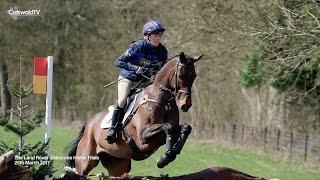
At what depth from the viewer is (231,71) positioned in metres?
25.8

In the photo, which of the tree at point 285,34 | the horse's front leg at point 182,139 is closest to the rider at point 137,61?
the horse's front leg at point 182,139

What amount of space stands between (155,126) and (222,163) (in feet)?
35.5

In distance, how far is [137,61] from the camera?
8.14 meters

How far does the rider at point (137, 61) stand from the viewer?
312 inches

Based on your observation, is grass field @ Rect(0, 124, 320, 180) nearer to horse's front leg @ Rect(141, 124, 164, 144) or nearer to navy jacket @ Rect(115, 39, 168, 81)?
navy jacket @ Rect(115, 39, 168, 81)

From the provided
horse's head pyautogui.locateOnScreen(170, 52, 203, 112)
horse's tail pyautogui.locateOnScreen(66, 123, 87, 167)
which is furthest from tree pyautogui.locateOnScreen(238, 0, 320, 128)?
horse's head pyautogui.locateOnScreen(170, 52, 203, 112)

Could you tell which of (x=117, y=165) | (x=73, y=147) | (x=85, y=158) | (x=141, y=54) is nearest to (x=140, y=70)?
(x=141, y=54)

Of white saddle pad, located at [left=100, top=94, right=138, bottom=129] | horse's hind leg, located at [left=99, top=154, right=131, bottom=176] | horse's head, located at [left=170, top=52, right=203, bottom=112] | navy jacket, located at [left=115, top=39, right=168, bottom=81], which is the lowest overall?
horse's hind leg, located at [left=99, top=154, right=131, bottom=176]

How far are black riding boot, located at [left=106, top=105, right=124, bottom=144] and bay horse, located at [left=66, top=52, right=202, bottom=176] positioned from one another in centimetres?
7

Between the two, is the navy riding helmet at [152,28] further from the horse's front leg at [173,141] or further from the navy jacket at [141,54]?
the horse's front leg at [173,141]

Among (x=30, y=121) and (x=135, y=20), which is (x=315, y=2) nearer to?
(x=30, y=121)

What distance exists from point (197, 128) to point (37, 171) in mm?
20109

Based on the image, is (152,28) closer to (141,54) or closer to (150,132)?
(141,54)

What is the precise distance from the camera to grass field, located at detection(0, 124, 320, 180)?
15.9 meters
